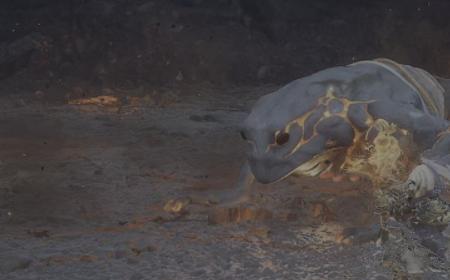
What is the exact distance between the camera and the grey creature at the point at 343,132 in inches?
123

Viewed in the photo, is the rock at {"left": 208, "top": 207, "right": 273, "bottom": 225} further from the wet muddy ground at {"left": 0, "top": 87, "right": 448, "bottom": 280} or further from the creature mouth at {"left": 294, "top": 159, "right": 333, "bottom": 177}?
the creature mouth at {"left": 294, "top": 159, "right": 333, "bottom": 177}

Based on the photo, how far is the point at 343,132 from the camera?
3.15 meters

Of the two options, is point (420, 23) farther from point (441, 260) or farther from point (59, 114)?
point (441, 260)

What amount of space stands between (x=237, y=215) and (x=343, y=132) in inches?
35.7

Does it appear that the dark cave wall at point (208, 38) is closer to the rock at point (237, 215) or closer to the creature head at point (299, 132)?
the rock at point (237, 215)

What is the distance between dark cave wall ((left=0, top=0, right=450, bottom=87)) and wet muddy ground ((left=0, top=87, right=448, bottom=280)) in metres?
2.53

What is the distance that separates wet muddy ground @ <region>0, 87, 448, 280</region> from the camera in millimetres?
2832

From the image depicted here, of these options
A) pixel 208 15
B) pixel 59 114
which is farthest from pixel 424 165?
pixel 208 15

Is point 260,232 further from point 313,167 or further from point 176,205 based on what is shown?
point 176,205

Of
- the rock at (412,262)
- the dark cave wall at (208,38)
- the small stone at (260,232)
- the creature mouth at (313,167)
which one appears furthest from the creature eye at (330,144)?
the dark cave wall at (208,38)

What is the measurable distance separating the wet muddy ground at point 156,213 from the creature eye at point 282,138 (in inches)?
22.2

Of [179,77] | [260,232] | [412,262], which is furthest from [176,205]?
[179,77]

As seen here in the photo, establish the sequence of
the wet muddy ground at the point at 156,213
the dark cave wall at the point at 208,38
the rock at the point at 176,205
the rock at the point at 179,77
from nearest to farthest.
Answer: the wet muddy ground at the point at 156,213
the rock at the point at 176,205
the rock at the point at 179,77
the dark cave wall at the point at 208,38

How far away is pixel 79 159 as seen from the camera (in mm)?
4914
